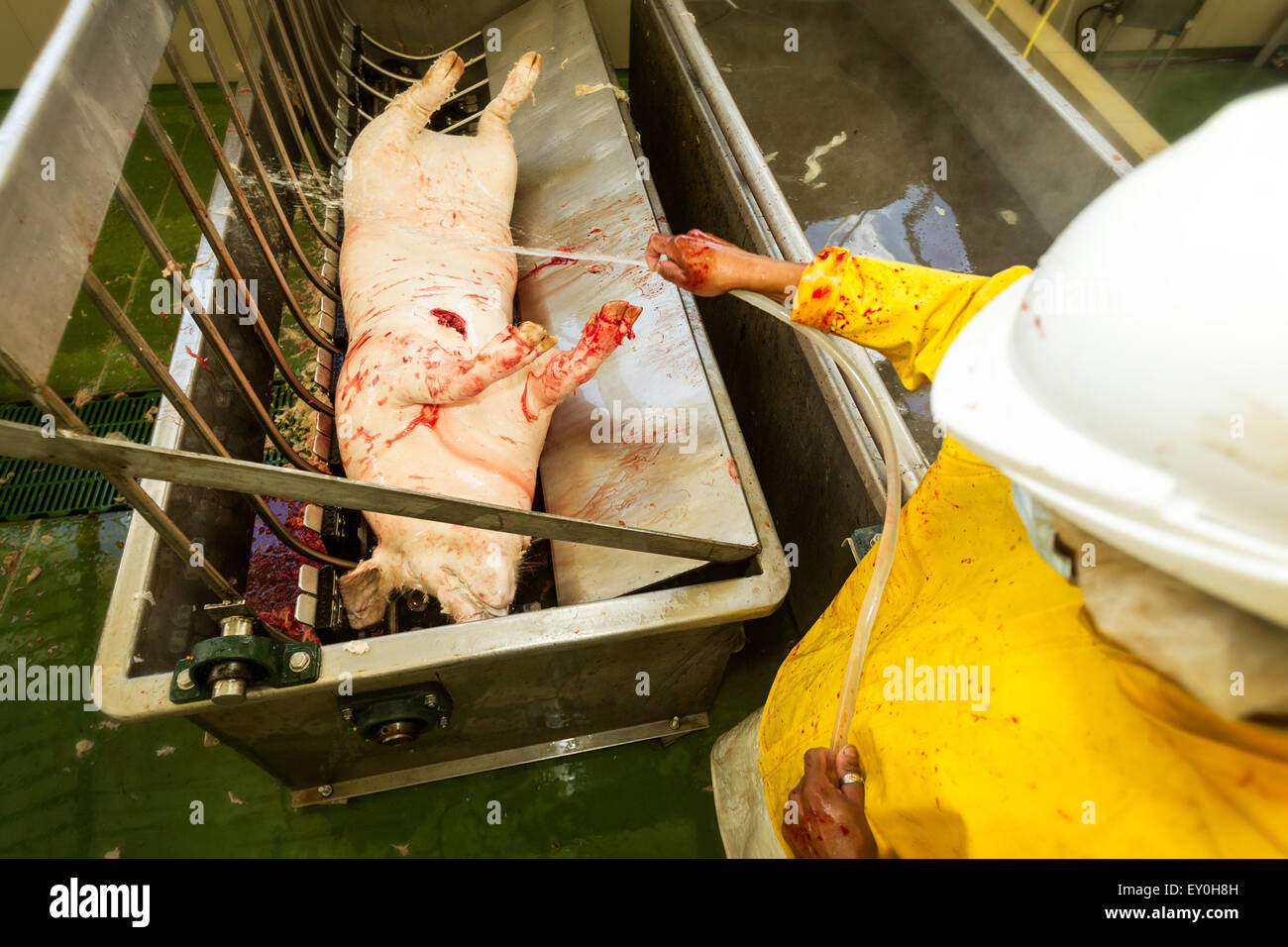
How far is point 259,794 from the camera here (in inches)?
89.7

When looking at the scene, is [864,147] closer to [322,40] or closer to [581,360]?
[581,360]

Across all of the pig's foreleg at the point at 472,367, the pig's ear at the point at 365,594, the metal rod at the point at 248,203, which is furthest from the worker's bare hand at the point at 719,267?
the metal rod at the point at 248,203

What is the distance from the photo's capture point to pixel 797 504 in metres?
2.21

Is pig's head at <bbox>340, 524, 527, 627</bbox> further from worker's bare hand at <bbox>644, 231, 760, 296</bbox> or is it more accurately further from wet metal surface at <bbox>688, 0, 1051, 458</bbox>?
wet metal surface at <bbox>688, 0, 1051, 458</bbox>

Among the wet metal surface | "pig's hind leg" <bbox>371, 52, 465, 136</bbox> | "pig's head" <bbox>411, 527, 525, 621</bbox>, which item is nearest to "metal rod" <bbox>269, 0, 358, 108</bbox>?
"pig's hind leg" <bbox>371, 52, 465, 136</bbox>

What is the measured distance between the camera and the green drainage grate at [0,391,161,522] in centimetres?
277

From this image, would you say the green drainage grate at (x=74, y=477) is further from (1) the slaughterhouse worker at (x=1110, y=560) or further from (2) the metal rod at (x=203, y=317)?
(1) the slaughterhouse worker at (x=1110, y=560)

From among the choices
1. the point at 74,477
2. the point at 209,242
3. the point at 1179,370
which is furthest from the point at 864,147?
the point at 74,477

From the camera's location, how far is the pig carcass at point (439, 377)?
1.73 metres

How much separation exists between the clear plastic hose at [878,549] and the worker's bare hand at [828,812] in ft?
0.10

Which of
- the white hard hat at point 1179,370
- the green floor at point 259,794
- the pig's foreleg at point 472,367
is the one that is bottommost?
the green floor at point 259,794

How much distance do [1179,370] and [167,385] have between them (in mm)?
1702

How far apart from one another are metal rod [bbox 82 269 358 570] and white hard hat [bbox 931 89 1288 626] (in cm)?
128

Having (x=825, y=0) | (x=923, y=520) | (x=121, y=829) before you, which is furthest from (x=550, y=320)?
(x=825, y=0)
